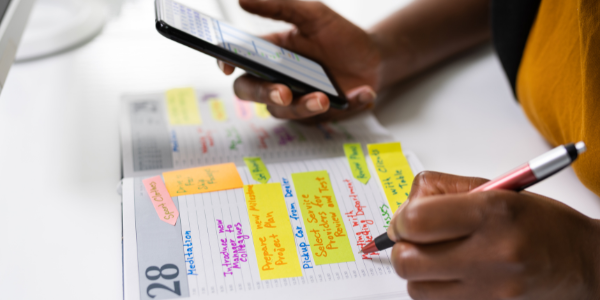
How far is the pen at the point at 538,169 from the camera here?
270 millimetres

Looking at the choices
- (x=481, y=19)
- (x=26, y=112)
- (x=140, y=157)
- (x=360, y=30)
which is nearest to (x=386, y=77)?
(x=360, y=30)

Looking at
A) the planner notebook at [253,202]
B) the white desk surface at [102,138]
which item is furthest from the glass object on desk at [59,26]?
the planner notebook at [253,202]

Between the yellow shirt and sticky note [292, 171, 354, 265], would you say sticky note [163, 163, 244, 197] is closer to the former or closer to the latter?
sticky note [292, 171, 354, 265]

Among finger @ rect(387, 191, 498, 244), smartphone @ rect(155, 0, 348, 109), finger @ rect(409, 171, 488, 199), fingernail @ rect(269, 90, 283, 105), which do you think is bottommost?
finger @ rect(387, 191, 498, 244)

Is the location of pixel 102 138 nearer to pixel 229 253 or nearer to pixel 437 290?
pixel 229 253

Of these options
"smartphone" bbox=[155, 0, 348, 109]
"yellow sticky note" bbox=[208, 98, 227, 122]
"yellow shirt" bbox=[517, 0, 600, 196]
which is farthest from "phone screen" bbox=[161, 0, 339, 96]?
"yellow shirt" bbox=[517, 0, 600, 196]

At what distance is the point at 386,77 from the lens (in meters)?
0.64

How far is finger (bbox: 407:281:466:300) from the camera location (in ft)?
0.98

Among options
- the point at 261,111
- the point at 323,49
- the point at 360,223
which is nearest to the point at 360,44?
the point at 323,49

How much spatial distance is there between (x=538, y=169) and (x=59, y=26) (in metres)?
0.67

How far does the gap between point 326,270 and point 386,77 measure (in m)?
0.35

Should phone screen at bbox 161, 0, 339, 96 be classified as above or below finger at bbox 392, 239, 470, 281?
above

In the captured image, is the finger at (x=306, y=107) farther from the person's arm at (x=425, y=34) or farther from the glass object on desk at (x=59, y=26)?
the glass object on desk at (x=59, y=26)

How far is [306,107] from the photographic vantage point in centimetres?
51
